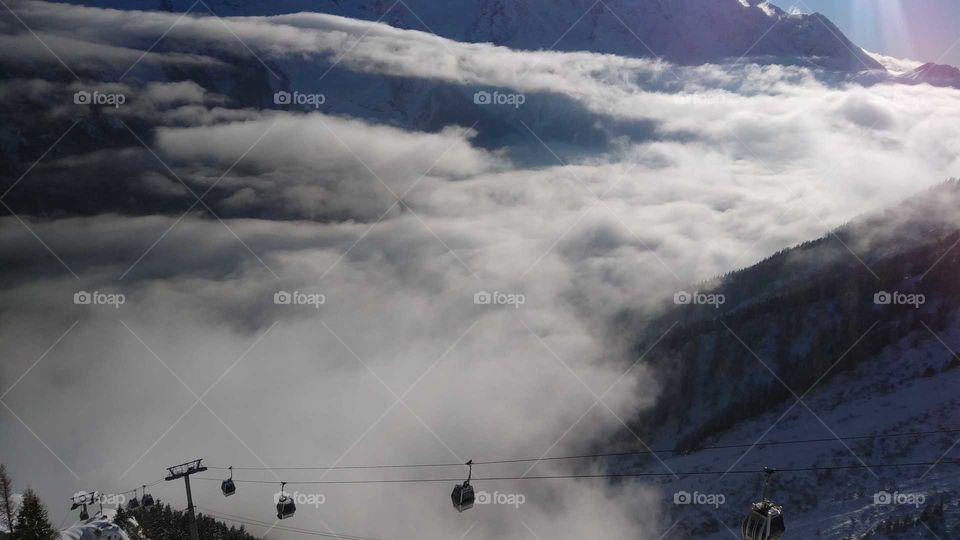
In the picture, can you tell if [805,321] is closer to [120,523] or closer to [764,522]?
[764,522]

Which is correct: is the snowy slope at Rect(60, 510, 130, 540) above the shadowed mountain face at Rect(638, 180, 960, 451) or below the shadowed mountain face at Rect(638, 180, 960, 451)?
below

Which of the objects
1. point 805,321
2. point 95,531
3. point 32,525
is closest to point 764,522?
point 32,525

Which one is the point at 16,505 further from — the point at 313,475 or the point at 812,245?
the point at 812,245

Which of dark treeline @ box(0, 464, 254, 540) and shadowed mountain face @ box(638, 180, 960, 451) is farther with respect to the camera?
shadowed mountain face @ box(638, 180, 960, 451)

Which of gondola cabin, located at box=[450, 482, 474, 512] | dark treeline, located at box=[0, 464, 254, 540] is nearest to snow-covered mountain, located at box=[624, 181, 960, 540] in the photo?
gondola cabin, located at box=[450, 482, 474, 512]

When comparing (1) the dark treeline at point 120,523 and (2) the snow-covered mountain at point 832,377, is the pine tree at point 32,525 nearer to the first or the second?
(1) the dark treeline at point 120,523

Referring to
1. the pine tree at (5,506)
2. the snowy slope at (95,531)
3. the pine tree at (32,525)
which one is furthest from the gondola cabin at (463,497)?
the pine tree at (5,506)

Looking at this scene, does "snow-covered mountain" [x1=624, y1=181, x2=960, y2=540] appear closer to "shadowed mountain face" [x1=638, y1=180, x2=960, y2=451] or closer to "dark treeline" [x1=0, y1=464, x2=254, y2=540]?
"shadowed mountain face" [x1=638, y1=180, x2=960, y2=451]

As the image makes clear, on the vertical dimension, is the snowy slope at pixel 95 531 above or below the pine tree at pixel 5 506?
below

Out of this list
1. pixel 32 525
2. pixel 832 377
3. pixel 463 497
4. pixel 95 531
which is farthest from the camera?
pixel 832 377

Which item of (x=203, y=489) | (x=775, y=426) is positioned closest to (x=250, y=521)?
(x=203, y=489)

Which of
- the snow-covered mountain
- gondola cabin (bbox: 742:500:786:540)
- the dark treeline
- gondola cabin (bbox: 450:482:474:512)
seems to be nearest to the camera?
gondola cabin (bbox: 742:500:786:540)

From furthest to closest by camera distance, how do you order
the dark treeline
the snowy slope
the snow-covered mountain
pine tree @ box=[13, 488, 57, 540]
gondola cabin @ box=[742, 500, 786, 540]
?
the snow-covered mountain < the snowy slope < the dark treeline < pine tree @ box=[13, 488, 57, 540] < gondola cabin @ box=[742, 500, 786, 540]
